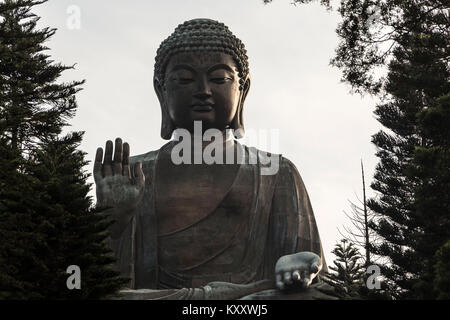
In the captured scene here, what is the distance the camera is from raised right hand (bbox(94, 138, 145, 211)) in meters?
9.76

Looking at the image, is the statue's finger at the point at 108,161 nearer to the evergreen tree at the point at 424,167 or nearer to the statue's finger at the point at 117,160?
the statue's finger at the point at 117,160

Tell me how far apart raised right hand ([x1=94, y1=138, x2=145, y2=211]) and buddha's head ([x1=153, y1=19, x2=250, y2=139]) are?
64.6 inches

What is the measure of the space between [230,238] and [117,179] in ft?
6.33

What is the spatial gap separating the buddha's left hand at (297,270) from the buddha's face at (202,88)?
97.5 inches

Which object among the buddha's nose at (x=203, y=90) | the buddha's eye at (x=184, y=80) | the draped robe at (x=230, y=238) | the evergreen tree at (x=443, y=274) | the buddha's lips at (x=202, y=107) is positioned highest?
the buddha's eye at (x=184, y=80)

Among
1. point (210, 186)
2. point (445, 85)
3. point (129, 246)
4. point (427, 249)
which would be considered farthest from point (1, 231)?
point (445, 85)

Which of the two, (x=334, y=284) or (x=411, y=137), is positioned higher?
(x=411, y=137)

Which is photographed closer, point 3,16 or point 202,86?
point 202,86

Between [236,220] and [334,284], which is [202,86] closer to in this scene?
[236,220]

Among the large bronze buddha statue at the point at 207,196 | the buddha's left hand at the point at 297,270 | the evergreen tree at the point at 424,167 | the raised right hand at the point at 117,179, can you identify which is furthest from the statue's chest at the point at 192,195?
the evergreen tree at the point at 424,167

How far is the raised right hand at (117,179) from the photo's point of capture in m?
9.76

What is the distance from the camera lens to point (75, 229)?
322 inches
